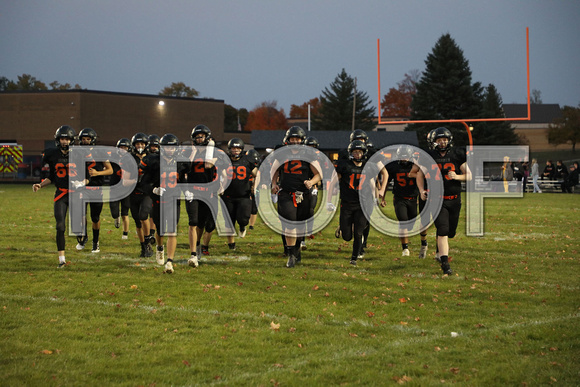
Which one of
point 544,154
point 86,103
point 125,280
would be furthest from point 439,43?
point 125,280

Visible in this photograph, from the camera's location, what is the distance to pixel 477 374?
4266 millimetres

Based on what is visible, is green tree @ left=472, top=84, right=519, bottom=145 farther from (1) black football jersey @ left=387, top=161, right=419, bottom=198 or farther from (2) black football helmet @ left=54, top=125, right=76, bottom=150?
(2) black football helmet @ left=54, top=125, right=76, bottom=150

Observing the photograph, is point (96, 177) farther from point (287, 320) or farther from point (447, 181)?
point (447, 181)

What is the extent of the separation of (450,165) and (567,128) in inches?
2468

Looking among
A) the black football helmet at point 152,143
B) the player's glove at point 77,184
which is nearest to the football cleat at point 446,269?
the black football helmet at point 152,143

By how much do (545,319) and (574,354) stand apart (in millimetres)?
1091

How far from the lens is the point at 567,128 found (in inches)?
2500

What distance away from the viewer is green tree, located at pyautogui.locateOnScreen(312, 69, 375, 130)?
229ft

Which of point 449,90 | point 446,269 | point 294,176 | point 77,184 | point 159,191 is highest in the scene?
point 449,90

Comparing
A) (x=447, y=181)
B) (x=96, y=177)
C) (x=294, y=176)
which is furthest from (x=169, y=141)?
(x=447, y=181)

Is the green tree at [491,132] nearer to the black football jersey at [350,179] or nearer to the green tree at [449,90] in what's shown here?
the green tree at [449,90]

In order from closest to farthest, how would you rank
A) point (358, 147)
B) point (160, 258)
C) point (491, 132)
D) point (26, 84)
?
point (160, 258), point (358, 147), point (491, 132), point (26, 84)

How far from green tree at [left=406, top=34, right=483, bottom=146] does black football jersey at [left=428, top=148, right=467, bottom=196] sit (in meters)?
47.4

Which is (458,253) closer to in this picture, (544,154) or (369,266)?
(369,266)
